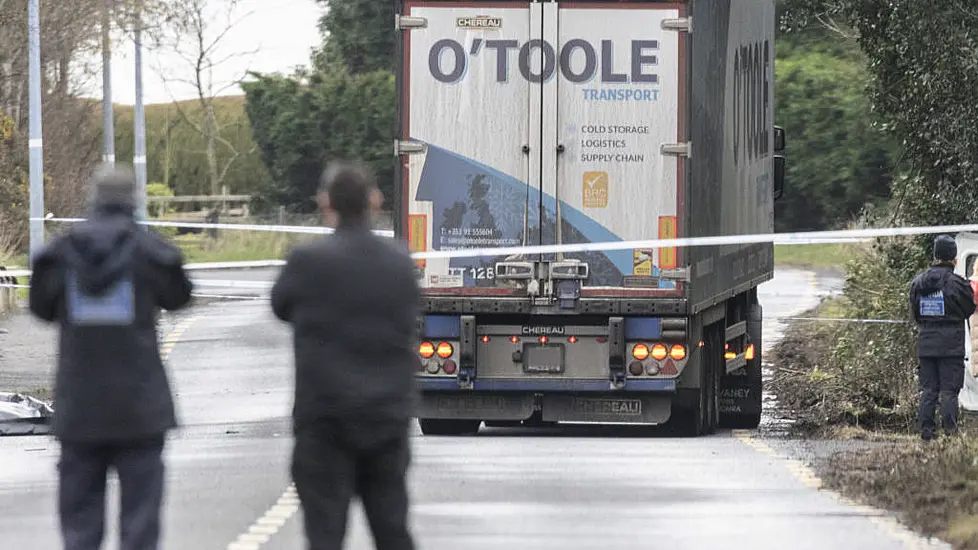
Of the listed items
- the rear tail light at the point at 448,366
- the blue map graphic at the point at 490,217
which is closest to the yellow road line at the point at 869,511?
the blue map graphic at the point at 490,217

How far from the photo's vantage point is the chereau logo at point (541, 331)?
15898 millimetres

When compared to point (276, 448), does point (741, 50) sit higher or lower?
higher

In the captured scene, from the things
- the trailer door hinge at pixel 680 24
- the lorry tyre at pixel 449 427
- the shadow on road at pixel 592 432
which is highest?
the trailer door hinge at pixel 680 24

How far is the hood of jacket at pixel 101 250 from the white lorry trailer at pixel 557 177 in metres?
7.61

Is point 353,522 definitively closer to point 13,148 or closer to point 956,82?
point 956,82

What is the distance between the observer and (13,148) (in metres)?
36.5

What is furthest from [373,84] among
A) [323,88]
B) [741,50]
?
[741,50]

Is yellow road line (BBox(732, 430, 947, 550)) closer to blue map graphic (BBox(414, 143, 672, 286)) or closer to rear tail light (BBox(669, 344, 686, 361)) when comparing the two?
rear tail light (BBox(669, 344, 686, 361))

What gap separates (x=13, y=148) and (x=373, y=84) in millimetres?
17796

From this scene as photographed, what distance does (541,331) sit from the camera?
15.9m

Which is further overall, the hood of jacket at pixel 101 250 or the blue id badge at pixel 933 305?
the blue id badge at pixel 933 305

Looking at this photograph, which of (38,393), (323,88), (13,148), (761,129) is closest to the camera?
(761,129)

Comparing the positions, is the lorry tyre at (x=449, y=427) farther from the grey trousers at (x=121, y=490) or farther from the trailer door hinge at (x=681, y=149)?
the grey trousers at (x=121, y=490)

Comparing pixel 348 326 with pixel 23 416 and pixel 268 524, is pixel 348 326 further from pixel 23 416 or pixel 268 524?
pixel 23 416
